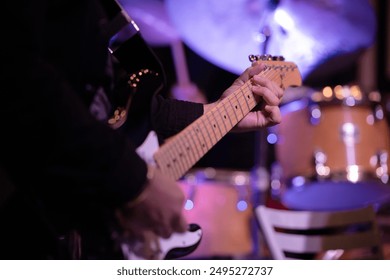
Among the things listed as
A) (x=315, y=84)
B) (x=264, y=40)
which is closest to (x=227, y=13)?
(x=264, y=40)

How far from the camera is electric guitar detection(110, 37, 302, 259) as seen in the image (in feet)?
2.94

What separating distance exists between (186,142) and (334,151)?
57.0 inches

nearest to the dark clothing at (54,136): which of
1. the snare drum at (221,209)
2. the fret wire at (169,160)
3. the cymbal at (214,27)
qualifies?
the fret wire at (169,160)

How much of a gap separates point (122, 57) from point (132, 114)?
113 mm

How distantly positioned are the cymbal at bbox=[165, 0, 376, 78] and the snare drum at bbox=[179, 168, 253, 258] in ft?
2.34

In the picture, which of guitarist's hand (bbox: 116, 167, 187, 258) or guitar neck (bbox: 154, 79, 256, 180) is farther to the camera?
guitar neck (bbox: 154, 79, 256, 180)

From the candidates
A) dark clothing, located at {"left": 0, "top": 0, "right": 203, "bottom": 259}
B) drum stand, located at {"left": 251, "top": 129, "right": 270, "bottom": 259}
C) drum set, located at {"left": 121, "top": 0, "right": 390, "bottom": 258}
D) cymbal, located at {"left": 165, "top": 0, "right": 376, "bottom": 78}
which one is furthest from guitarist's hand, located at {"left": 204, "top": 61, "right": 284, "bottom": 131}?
drum stand, located at {"left": 251, "top": 129, "right": 270, "bottom": 259}

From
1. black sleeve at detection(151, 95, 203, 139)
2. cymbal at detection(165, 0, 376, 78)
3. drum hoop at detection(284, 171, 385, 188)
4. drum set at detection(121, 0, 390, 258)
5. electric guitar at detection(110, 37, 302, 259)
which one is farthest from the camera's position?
drum hoop at detection(284, 171, 385, 188)

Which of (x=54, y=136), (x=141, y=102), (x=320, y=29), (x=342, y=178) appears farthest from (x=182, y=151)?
(x=342, y=178)

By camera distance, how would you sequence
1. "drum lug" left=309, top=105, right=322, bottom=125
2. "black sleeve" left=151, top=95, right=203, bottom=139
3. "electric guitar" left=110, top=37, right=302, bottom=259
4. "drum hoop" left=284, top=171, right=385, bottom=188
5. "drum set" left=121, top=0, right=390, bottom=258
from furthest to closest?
"drum lug" left=309, top=105, right=322, bottom=125 → "drum hoop" left=284, top=171, right=385, bottom=188 → "drum set" left=121, top=0, right=390, bottom=258 → "black sleeve" left=151, top=95, right=203, bottom=139 → "electric guitar" left=110, top=37, right=302, bottom=259

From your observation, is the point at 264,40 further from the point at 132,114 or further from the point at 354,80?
the point at 354,80

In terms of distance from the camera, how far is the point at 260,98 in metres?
1.14

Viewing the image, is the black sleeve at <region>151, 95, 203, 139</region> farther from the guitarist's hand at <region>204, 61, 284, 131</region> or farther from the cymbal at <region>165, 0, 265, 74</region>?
the cymbal at <region>165, 0, 265, 74</region>

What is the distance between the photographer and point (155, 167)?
876mm
